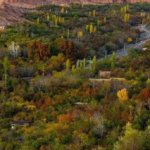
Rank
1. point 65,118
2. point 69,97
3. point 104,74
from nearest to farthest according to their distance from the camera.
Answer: point 65,118, point 69,97, point 104,74

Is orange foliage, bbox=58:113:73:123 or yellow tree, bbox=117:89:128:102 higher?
yellow tree, bbox=117:89:128:102

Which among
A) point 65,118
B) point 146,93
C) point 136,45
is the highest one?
point 146,93

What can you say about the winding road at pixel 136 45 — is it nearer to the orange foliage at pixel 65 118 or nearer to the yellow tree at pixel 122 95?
the yellow tree at pixel 122 95

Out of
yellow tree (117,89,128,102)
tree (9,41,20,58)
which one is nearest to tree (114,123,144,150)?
yellow tree (117,89,128,102)

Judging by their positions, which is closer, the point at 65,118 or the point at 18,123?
the point at 65,118

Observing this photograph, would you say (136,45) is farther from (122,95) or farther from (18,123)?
(18,123)

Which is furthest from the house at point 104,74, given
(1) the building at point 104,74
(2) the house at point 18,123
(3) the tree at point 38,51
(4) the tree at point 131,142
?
(4) the tree at point 131,142

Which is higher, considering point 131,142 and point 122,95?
point 131,142

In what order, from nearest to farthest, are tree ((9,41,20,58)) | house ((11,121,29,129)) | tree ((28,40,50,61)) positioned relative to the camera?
house ((11,121,29,129)) → tree ((9,41,20,58)) → tree ((28,40,50,61))

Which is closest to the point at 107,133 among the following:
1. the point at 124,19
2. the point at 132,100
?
the point at 132,100

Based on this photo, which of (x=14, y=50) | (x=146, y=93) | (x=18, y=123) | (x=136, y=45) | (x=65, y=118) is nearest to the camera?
(x=65, y=118)

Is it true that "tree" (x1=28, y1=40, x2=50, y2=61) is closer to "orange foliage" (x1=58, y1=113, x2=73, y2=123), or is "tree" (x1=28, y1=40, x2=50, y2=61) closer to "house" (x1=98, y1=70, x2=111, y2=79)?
"house" (x1=98, y1=70, x2=111, y2=79)

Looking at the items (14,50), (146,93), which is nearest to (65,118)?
(146,93)

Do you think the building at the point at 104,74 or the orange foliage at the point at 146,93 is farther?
the building at the point at 104,74
